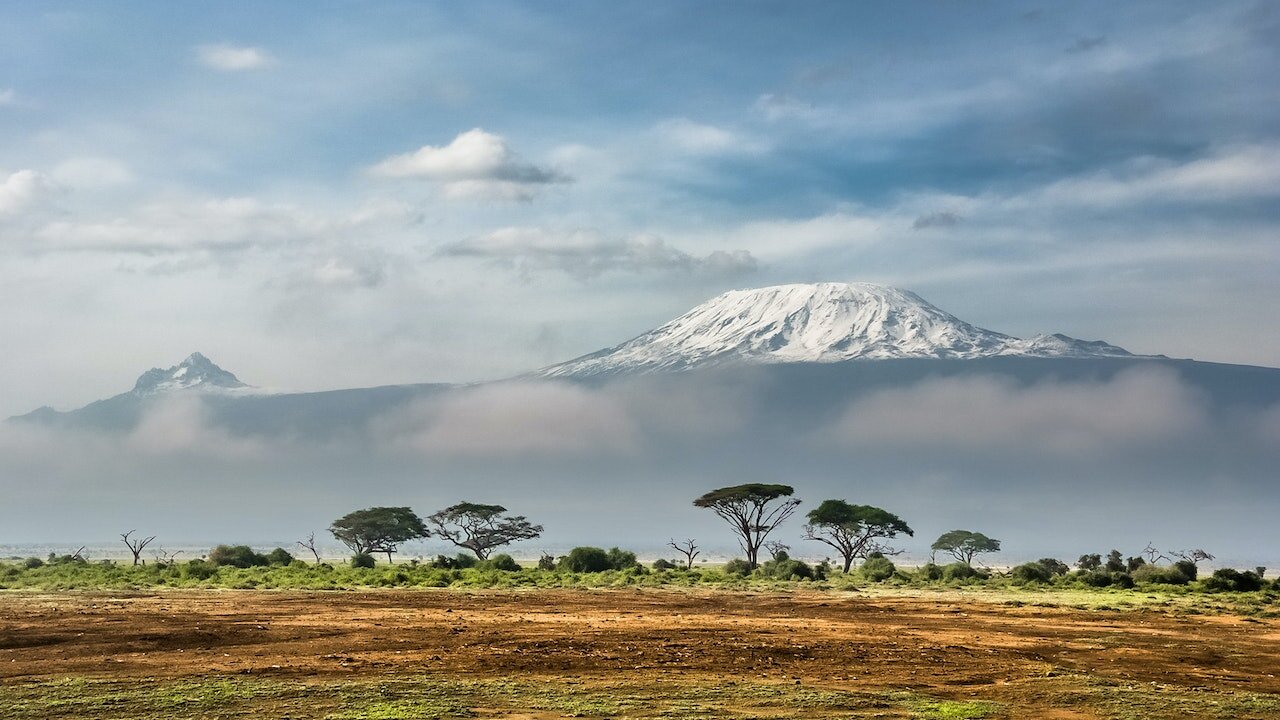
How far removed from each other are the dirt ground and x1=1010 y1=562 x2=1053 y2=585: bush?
22967 mm

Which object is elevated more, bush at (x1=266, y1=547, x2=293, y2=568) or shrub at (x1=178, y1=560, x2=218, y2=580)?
bush at (x1=266, y1=547, x2=293, y2=568)

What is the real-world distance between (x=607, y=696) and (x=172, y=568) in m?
51.1

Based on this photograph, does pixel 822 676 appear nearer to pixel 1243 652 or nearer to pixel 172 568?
pixel 1243 652

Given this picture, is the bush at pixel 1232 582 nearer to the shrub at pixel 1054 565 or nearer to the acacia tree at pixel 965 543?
the shrub at pixel 1054 565

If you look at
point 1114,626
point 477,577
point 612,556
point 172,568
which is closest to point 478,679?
point 1114,626

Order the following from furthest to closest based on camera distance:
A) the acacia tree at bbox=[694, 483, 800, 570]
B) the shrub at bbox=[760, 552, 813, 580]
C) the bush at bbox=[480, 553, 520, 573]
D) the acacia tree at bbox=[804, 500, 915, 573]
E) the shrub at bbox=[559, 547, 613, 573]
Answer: the acacia tree at bbox=[804, 500, 915, 573] → the acacia tree at bbox=[694, 483, 800, 570] → the shrub at bbox=[559, 547, 613, 573] → the bush at bbox=[480, 553, 520, 573] → the shrub at bbox=[760, 552, 813, 580]

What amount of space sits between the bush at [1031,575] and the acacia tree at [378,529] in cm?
5921

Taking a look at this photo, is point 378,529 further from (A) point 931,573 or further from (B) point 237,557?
(A) point 931,573

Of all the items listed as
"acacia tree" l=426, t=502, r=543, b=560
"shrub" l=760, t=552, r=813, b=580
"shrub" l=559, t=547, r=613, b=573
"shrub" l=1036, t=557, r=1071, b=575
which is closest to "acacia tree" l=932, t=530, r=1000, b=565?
"shrub" l=1036, t=557, r=1071, b=575

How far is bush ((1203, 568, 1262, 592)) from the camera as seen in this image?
5244 cm

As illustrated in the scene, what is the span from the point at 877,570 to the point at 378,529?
54.8 m

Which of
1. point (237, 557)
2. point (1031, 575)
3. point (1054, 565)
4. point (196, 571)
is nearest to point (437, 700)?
point (196, 571)

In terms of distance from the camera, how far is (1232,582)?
53781 mm

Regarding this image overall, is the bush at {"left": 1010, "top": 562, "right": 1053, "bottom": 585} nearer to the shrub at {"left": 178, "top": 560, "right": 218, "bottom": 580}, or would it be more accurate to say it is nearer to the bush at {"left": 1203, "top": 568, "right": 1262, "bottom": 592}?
the bush at {"left": 1203, "top": 568, "right": 1262, "bottom": 592}
